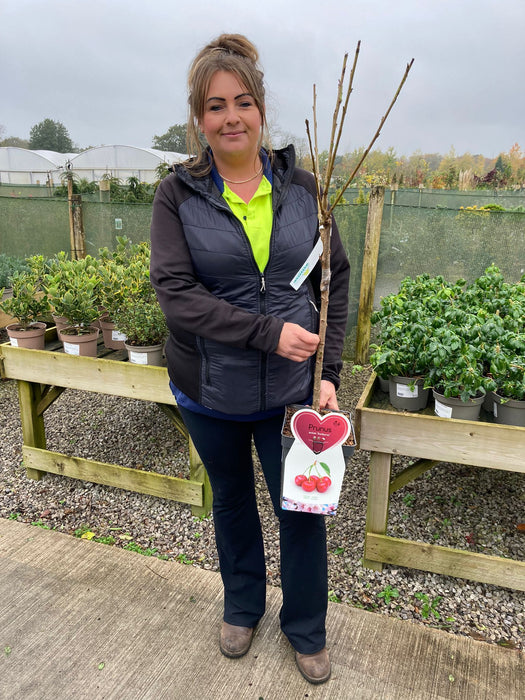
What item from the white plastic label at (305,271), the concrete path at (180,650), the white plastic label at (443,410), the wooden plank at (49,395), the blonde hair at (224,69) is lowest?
the concrete path at (180,650)

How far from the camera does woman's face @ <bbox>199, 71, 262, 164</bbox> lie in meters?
1.34

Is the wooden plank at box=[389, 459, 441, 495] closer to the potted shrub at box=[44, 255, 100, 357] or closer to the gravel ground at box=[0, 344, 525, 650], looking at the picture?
the gravel ground at box=[0, 344, 525, 650]

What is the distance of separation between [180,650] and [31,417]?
160 cm

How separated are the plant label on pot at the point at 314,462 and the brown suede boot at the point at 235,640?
2.38 ft

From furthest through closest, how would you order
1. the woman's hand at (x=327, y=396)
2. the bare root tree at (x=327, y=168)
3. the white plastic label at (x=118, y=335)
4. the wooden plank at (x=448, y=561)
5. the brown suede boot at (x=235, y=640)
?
the white plastic label at (x=118, y=335) < the wooden plank at (x=448, y=561) < the brown suede boot at (x=235, y=640) < the woman's hand at (x=327, y=396) < the bare root tree at (x=327, y=168)

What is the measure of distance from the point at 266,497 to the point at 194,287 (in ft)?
5.70

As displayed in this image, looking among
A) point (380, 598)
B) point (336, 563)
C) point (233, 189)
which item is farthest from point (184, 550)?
point (233, 189)

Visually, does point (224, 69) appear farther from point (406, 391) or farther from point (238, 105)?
point (406, 391)

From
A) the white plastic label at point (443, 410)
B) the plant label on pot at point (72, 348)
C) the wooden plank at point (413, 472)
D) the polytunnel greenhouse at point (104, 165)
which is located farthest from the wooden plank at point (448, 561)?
the polytunnel greenhouse at point (104, 165)

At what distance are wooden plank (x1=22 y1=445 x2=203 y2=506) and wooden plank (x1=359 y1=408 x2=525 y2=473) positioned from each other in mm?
966

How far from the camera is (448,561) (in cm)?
215

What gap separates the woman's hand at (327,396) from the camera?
61.6 inches

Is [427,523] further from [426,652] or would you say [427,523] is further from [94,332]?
[94,332]

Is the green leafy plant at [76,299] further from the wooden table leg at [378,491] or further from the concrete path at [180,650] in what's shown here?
the wooden table leg at [378,491]
